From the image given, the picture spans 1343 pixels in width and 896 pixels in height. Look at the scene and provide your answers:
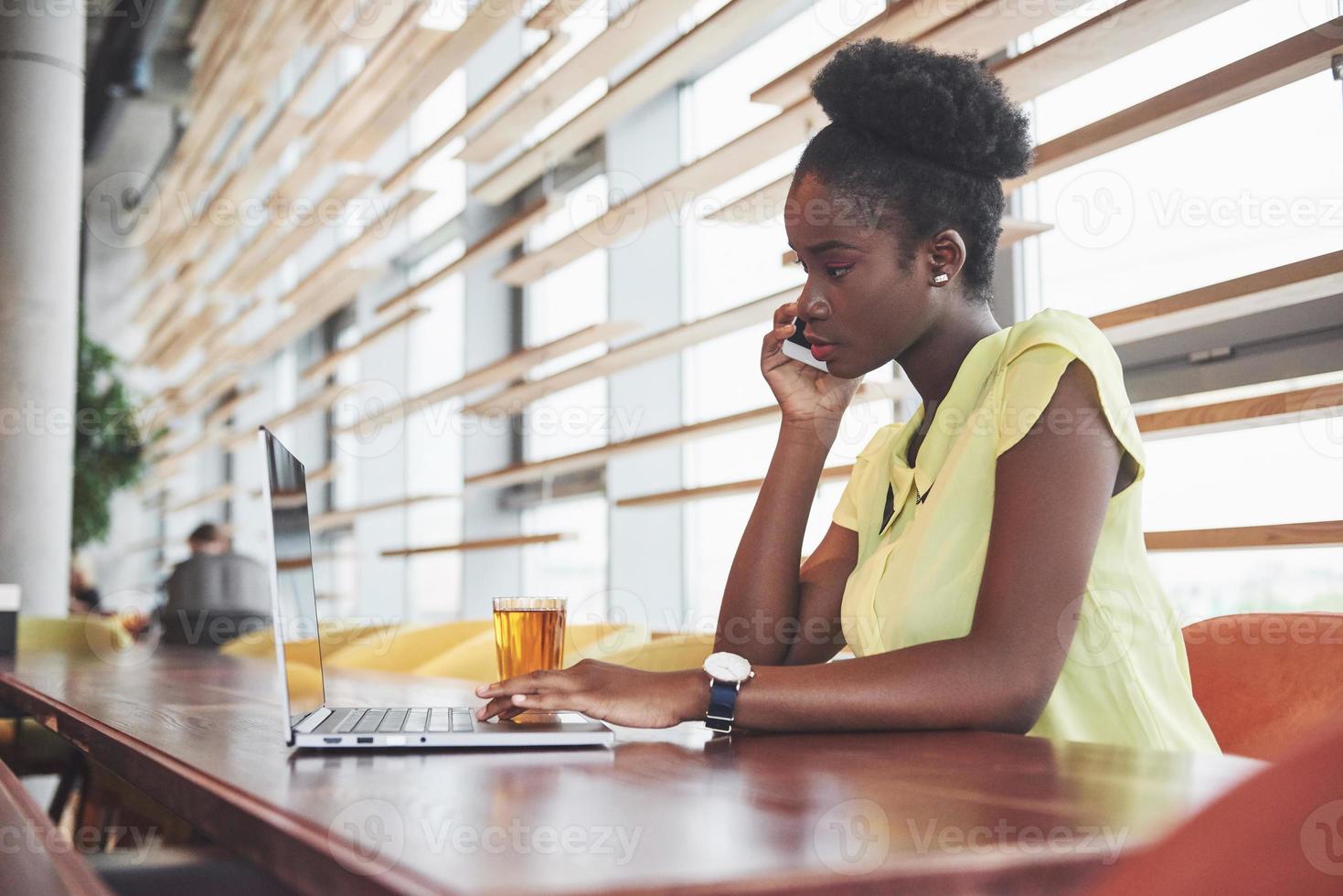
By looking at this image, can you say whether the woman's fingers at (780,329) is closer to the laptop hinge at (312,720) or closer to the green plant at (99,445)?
the laptop hinge at (312,720)

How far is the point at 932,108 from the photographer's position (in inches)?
58.2

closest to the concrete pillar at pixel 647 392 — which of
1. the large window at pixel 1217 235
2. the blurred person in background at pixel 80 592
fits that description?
the large window at pixel 1217 235

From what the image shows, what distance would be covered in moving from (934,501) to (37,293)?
15.7 feet

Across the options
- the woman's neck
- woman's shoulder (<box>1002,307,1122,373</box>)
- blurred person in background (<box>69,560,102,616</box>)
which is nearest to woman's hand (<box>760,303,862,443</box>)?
the woman's neck

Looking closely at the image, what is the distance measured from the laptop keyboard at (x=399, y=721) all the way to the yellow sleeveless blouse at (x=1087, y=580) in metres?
0.47

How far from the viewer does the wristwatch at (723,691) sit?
109cm

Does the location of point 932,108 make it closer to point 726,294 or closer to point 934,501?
point 934,501

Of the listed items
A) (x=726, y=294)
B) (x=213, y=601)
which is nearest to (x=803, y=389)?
(x=726, y=294)

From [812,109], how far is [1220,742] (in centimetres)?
151

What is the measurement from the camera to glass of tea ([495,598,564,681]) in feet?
4.33

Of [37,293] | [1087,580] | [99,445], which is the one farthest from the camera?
[99,445]

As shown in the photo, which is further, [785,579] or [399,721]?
[785,579]

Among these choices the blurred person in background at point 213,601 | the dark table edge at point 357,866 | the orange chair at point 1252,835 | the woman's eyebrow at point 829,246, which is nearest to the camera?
the orange chair at point 1252,835

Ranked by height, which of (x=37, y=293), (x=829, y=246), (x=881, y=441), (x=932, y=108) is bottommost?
(x=881, y=441)
